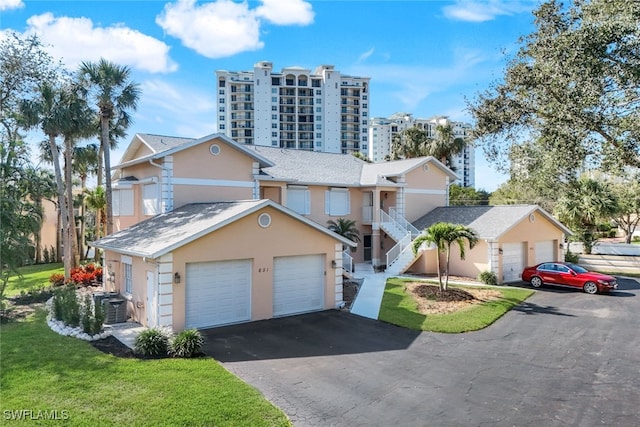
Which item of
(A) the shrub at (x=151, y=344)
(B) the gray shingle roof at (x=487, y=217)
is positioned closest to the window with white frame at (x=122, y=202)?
(A) the shrub at (x=151, y=344)

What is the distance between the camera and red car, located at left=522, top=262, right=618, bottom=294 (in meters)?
→ 20.6

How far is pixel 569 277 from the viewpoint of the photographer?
21484 millimetres

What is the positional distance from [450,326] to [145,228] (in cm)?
1294

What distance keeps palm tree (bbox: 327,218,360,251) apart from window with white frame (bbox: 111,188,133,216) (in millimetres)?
11749

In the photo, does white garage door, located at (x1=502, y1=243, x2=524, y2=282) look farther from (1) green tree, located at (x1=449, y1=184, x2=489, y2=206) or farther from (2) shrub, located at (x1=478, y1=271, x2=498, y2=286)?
(1) green tree, located at (x1=449, y1=184, x2=489, y2=206)

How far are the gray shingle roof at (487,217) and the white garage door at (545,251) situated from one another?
1360 mm

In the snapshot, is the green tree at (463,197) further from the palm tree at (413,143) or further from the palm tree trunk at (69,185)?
the palm tree trunk at (69,185)

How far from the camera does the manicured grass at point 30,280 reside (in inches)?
855

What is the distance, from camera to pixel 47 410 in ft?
24.9

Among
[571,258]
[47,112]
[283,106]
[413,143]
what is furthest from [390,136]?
[47,112]

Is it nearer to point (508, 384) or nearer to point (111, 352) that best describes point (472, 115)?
point (508, 384)

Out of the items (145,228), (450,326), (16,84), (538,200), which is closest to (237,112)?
(538,200)

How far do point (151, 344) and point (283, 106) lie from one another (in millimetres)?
93600

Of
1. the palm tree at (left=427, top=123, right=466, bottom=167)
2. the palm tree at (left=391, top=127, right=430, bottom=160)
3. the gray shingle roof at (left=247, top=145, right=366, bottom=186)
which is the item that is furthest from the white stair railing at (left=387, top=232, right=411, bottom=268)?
the palm tree at (left=391, top=127, right=430, bottom=160)
